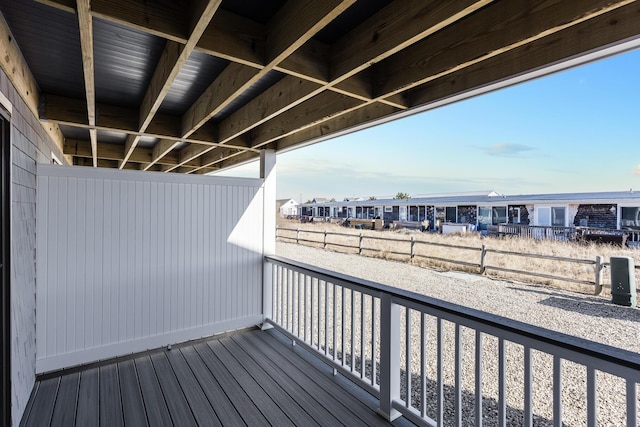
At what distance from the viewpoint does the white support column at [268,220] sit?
12.5 feet

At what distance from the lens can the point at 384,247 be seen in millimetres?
10172

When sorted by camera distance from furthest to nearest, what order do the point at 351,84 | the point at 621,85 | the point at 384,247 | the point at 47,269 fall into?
1. the point at 384,247
2. the point at 621,85
3. the point at 47,269
4. the point at 351,84

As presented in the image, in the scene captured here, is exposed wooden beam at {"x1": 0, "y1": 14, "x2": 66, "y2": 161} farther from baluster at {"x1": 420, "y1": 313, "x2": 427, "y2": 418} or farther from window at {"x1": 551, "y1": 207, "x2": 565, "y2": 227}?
window at {"x1": 551, "y1": 207, "x2": 565, "y2": 227}

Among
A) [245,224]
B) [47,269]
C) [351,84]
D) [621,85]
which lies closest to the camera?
[351,84]

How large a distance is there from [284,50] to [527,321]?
174 inches

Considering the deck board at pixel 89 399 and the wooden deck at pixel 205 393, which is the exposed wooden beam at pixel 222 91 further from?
the deck board at pixel 89 399

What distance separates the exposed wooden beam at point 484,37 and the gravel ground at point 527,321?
244 centimetres

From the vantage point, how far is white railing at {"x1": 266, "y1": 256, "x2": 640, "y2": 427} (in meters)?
1.25

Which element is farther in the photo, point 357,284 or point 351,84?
point 357,284

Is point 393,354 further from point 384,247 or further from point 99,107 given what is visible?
point 384,247

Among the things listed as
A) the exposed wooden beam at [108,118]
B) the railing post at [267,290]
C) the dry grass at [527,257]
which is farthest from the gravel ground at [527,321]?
the exposed wooden beam at [108,118]

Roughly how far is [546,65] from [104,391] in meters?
3.60

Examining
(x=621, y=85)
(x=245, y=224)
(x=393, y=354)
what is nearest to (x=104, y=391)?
(x=245, y=224)

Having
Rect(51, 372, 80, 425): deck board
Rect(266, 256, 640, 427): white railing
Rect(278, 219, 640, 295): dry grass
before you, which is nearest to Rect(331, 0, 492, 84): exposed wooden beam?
Rect(266, 256, 640, 427): white railing
